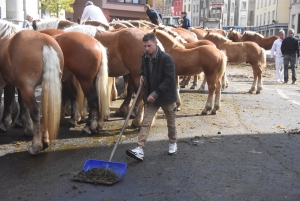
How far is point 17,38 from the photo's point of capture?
5.99 metres

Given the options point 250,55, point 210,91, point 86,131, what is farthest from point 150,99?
point 250,55

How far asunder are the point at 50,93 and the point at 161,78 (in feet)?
5.54

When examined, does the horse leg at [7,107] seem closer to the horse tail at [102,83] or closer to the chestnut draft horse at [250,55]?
the horse tail at [102,83]

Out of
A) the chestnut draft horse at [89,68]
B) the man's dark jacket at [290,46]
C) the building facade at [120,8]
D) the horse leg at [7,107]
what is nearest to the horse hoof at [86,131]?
the chestnut draft horse at [89,68]

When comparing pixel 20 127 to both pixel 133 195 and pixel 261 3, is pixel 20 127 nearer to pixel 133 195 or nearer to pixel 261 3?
pixel 133 195

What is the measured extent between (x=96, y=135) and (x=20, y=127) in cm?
165

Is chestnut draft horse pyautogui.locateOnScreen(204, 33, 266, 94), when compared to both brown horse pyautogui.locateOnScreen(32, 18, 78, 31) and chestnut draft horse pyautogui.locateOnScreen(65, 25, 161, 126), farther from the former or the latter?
chestnut draft horse pyautogui.locateOnScreen(65, 25, 161, 126)

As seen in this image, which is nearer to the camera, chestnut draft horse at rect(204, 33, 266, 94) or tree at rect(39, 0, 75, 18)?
chestnut draft horse at rect(204, 33, 266, 94)

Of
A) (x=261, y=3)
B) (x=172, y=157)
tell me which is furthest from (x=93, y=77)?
(x=261, y=3)

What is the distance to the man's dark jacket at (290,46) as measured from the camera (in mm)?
17638

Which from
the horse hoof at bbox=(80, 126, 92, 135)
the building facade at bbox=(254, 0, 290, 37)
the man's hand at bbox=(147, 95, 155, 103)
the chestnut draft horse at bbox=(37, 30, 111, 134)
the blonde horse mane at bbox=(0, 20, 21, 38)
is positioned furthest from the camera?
the building facade at bbox=(254, 0, 290, 37)

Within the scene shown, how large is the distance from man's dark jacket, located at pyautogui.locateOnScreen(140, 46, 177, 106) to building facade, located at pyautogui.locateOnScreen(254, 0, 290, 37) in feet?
202

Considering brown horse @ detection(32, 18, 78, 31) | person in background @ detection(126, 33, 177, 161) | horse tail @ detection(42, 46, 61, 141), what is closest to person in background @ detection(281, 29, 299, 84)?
brown horse @ detection(32, 18, 78, 31)

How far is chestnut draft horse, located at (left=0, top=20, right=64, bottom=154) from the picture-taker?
582 centimetres
